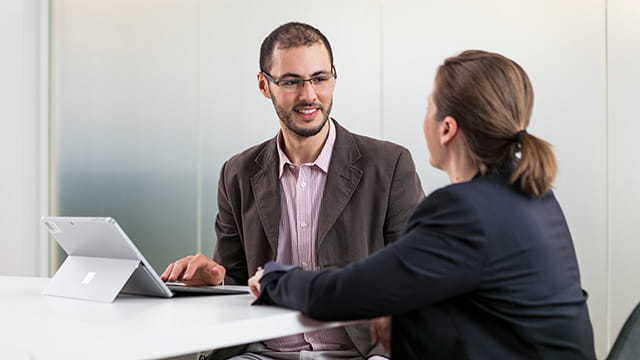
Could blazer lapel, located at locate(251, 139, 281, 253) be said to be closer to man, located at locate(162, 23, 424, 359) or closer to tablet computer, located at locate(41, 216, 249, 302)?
man, located at locate(162, 23, 424, 359)

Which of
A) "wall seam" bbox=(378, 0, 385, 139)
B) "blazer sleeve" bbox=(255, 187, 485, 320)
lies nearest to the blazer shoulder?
"blazer sleeve" bbox=(255, 187, 485, 320)

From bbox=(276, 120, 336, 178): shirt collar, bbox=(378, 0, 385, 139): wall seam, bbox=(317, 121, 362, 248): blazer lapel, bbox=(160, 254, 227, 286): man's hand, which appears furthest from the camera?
bbox=(378, 0, 385, 139): wall seam

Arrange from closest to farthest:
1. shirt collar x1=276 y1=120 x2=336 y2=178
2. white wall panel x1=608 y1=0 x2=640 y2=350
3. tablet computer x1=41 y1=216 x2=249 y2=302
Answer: tablet computer x1=41 y1=216 x2=249 y2=302
shirt collar x1=276 y1=120 x2=336 y2=178
white wall panel x1=608 y1=0 x2=640 y2=350

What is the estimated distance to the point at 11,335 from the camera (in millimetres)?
1165

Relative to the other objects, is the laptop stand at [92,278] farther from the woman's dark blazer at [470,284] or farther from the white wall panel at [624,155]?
the white wall panel at [624,155]

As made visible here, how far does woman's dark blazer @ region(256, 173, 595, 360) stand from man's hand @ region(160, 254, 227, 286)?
1.86ft

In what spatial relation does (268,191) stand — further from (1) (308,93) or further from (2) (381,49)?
(2) (381,49)

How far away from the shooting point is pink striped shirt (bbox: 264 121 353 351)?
7.06 feet

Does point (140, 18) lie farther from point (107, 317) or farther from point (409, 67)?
point (107, 317)

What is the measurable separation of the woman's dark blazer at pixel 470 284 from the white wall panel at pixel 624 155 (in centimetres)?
195

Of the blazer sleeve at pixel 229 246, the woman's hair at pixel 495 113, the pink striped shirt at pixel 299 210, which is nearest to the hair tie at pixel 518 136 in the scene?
Answer: the woman's hair at pixel 495 113

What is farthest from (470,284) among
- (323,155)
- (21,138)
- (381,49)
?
(21,138)

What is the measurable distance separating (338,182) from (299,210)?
0.15 metres

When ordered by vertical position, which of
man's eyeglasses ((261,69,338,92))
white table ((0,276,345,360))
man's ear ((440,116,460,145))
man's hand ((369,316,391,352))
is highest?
man's eyeglasses ((261,69,338,92))
